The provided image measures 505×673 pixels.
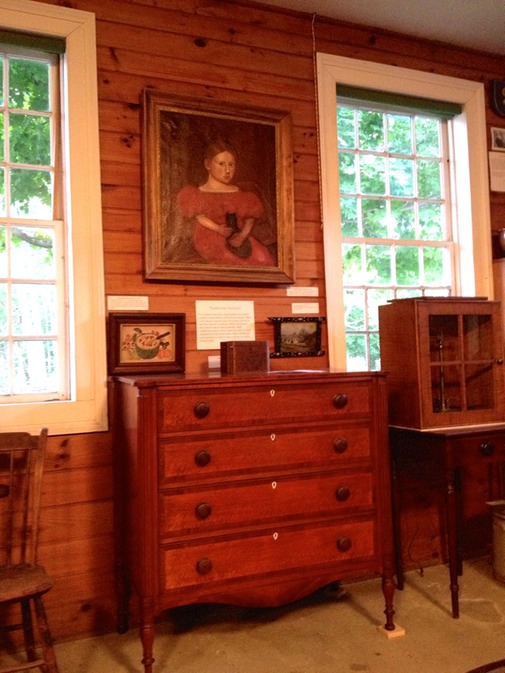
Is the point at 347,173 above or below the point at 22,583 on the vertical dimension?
above

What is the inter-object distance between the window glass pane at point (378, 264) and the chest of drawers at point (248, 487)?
1.07 metres

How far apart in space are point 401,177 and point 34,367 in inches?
91.1

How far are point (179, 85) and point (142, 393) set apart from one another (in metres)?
1.59

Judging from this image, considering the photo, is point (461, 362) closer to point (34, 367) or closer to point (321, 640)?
point (321, 640)

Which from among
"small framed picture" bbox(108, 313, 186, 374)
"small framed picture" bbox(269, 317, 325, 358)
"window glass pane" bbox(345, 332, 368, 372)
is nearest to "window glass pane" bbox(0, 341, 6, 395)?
"small framed picture" bbox(108, 313, 186, 374)

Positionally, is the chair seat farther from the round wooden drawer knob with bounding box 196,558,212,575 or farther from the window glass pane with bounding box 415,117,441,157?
the window glass pane with bounding box 415,117,441,157

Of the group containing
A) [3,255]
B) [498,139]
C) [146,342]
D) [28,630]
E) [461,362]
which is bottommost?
[28,630]

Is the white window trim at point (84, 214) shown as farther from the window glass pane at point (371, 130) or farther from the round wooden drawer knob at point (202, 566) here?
the window glass pane at point (371, 130)

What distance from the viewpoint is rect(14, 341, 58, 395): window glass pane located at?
8.82 ft

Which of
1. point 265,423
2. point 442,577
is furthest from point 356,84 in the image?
point 442,577

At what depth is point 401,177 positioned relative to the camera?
3.55m

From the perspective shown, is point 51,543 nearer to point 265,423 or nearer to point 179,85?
point 265,423

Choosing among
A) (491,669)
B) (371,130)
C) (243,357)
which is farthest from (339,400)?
(371,130)

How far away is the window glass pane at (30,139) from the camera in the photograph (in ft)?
8.95
